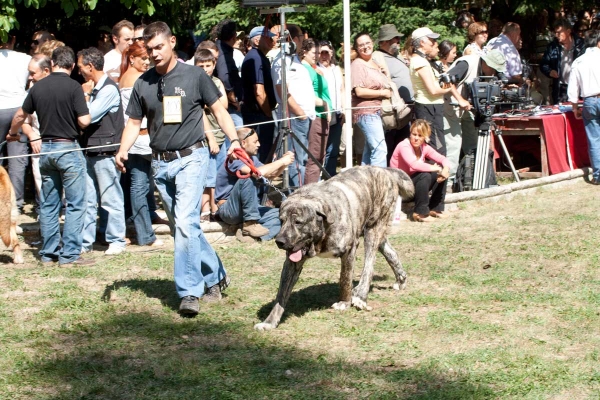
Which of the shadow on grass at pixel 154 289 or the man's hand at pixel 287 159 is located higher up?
the man's hand at pixel 287 159

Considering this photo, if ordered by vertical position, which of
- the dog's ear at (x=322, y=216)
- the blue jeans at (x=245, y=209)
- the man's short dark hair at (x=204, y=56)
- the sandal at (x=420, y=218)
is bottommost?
the sandal at (x=420, y=218)

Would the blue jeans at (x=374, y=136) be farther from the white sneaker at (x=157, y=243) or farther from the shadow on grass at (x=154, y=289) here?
the shadow on grass at (x=154, y=289)

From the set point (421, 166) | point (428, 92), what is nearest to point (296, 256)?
point (421, 166)

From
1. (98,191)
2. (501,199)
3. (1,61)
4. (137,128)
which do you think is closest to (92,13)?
(1,61)

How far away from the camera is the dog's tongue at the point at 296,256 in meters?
6.55

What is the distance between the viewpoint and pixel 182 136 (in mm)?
7160

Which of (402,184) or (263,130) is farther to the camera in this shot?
(263,130)

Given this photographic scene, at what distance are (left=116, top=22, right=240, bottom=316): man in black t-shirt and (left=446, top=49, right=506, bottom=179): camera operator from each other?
5227 millimetres

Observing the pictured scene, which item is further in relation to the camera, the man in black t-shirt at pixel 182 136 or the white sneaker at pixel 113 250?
the white sneaker at pixel 113 250

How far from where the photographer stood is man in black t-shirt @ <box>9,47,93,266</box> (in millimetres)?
8727

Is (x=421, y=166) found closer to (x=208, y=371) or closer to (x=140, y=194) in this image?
(x=140, y=194)

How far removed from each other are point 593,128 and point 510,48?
2432mm

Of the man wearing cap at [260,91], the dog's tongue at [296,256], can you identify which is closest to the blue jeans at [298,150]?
the man wearing cap at [260,91]

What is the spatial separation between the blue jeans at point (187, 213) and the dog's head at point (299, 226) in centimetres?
88
